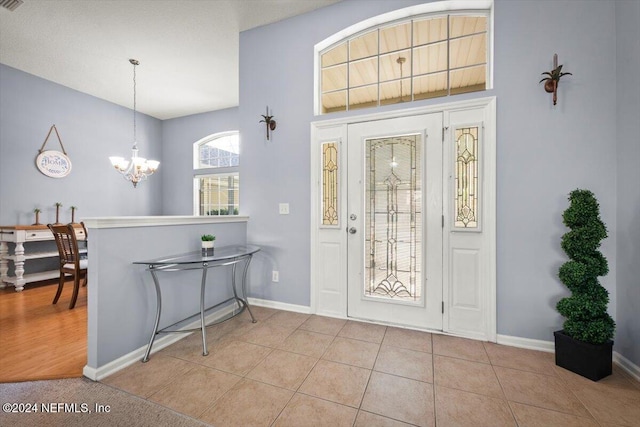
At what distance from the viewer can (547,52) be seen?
2064mm

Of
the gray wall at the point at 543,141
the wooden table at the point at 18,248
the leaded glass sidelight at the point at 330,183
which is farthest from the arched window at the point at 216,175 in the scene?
the gray wall at the point at 543,141

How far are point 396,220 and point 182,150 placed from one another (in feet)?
17.5

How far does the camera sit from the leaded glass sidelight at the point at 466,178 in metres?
2.26

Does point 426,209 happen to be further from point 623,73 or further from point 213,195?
point 213,195

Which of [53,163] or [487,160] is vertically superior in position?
[53,163]

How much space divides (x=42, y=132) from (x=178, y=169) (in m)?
2.18

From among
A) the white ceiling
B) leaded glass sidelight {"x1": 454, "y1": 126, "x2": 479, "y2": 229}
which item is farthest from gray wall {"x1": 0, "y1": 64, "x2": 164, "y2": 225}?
leaded glass sidelight {"x1": 454, "y1": 126, "x2": 479, "y2": 229}

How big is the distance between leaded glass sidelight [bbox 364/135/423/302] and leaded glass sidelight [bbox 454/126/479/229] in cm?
31

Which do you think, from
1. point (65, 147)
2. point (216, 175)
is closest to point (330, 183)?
point (216, 175)

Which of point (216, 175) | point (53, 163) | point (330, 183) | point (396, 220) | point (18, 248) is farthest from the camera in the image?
point (216, 175)

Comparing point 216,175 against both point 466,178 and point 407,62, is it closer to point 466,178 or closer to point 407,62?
point 407,62

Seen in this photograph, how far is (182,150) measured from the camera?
5980mm

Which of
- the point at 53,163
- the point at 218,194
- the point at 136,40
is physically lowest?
the point at 218,194

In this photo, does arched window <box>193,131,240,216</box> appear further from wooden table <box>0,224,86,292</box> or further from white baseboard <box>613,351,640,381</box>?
white baseboard <box>613,351,640,381</box>
